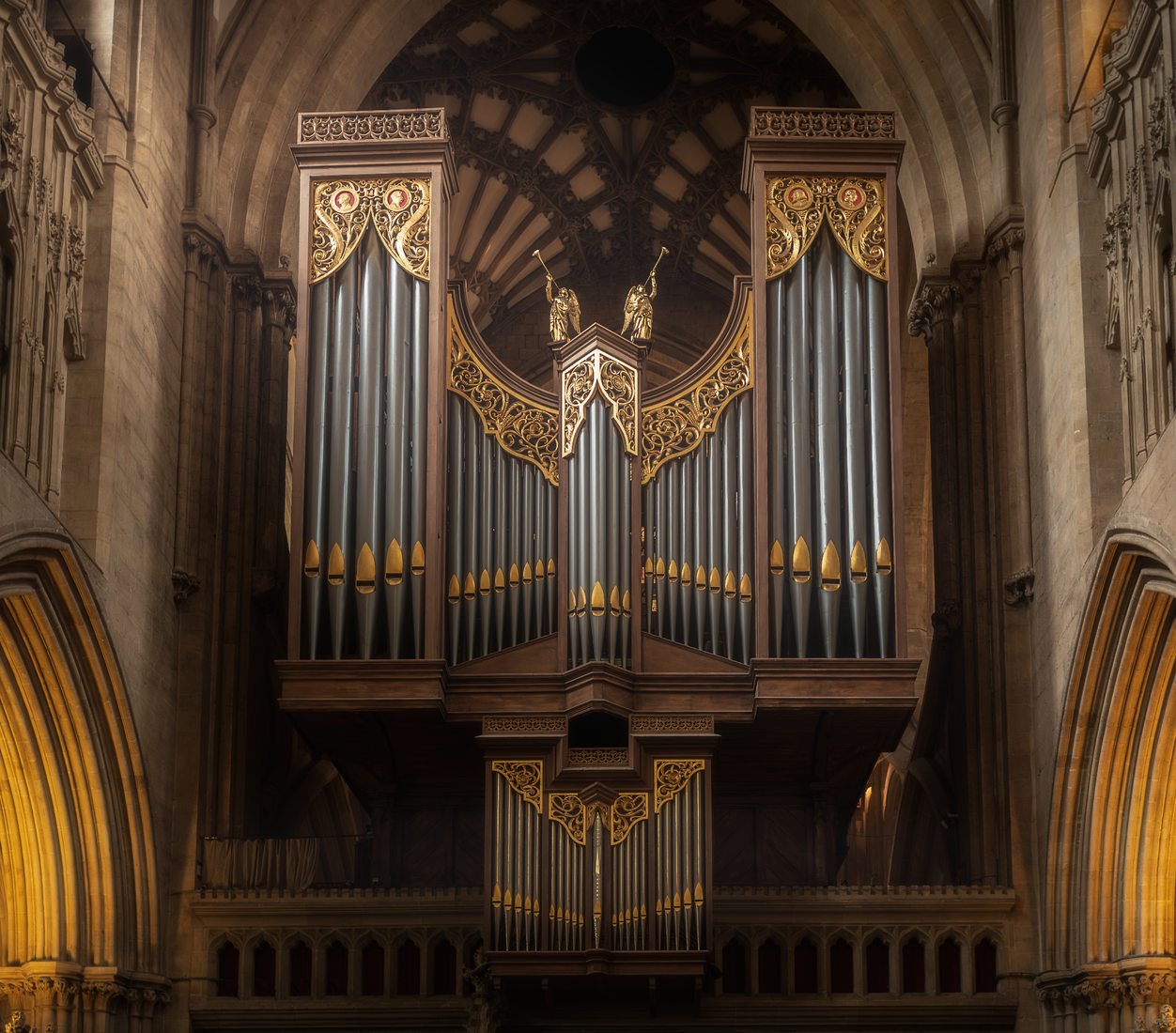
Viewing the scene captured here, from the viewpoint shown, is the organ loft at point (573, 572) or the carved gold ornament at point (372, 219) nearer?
the organ loft at point (573, 572)

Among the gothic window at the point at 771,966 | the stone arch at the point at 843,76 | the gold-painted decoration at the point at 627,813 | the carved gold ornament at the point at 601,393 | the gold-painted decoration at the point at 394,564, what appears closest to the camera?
the gold-painted decoration at the point at 627,813

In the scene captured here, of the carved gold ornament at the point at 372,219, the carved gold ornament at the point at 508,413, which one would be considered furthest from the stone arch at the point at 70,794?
the carved gold ornament at the point at 372,219

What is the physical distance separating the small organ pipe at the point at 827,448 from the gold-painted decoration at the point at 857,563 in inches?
3.6

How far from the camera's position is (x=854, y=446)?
18625 mm

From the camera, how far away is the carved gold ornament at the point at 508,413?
1886cm

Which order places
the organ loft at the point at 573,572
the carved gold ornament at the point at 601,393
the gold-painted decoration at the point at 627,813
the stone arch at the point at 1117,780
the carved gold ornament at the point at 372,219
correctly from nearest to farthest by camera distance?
1. the stone arch at the point at 1117,780
2. the organ loft at the point at 573,572
3. the gold-painted decoration at the point at 627,813
4. the carved gold ornament at the point at 601,393
5. the carved gold ornament at the point at 372,219

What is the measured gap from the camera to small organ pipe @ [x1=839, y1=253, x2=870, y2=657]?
59.5ft

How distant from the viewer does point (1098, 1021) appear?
16844 mm

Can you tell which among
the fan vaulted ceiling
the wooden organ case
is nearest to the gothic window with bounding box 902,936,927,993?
the wooden organ case

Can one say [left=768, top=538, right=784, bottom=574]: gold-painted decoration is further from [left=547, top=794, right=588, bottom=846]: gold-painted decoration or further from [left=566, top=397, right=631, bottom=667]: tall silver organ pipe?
[left=547, top=794, right=588, bottom=846]: gold-painted decoration

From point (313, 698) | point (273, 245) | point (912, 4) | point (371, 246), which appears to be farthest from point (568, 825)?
point (912, 4)

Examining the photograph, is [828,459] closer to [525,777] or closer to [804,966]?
[525,777]

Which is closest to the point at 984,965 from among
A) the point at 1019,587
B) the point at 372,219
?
the point at 1019,587

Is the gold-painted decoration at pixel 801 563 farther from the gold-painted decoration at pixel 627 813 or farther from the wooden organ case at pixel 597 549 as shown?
the gold-painted decoration at pixel 627 813
